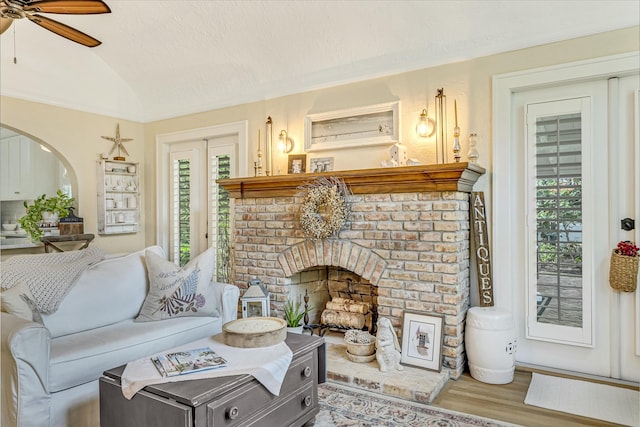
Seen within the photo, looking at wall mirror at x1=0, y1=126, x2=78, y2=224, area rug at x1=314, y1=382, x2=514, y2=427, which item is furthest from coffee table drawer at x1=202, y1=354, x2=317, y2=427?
wall mirror at x1=0, y1=126, x2=78, y2=224

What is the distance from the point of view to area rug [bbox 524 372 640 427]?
2410 mm

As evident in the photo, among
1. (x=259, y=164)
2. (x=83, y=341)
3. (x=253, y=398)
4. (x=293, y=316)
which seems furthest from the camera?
(x=259, y=164)

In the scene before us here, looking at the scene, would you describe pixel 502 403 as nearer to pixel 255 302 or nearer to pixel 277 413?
pixel 277 413

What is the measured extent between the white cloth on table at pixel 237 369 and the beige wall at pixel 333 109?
207cm

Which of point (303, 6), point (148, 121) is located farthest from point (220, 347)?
point (148, 121)

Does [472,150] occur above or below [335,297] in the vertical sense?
above

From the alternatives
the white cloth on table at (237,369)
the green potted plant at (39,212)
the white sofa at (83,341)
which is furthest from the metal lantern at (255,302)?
the green potted plant at (39,212)

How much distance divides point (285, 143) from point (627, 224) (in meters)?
2.87

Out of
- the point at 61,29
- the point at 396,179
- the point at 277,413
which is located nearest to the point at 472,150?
the point at 396,179

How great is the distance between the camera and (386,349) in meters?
2.96

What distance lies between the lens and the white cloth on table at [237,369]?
1.80 metres

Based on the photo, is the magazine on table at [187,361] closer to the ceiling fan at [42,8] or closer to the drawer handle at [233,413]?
the drawer handle at [233,413]

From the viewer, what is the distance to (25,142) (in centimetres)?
622

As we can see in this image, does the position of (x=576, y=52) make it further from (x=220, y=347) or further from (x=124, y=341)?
(x=124, y=341)
